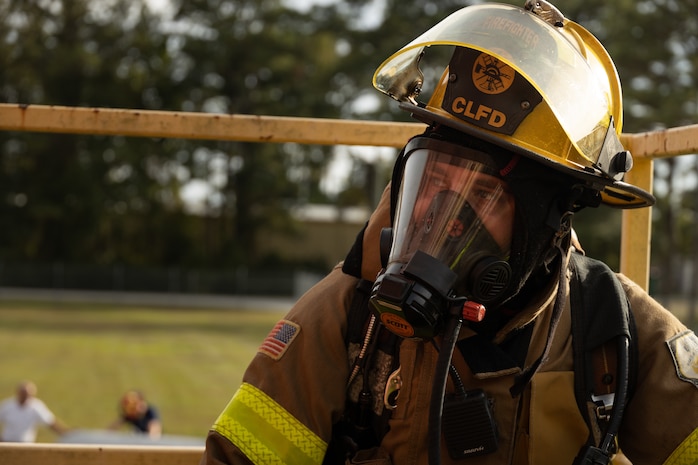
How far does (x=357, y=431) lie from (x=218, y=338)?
23.9 metres

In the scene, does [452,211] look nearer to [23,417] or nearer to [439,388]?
[439,388]

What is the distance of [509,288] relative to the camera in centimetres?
195

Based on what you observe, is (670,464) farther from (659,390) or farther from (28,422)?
(28,422)

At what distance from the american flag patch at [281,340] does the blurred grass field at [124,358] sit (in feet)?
39.8

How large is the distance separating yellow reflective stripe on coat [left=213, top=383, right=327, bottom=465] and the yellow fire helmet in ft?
2.16

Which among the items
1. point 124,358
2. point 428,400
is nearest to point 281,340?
point 428,400

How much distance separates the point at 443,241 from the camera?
1881 mm

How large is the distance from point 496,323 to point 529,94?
472 millimetres

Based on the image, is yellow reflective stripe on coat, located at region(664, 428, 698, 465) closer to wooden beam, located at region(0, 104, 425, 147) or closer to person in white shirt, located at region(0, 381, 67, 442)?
wooden beam, located at region(0, 104, 425, 147)

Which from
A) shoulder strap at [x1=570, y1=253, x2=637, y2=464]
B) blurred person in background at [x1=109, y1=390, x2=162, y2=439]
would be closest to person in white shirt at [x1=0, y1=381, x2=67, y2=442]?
blurred person in background at [x1=109, y1=390, x2=162, y2=439]

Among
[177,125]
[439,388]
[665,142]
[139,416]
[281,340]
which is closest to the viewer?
[439,388]

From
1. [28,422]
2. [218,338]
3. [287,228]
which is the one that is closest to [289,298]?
[287,228]

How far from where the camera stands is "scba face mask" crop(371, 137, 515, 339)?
180 cm

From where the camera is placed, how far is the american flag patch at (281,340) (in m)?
2.03
